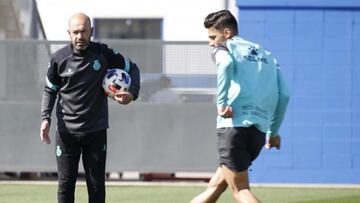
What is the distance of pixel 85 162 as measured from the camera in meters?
8.08

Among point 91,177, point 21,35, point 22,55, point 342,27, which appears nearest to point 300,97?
point 342,27

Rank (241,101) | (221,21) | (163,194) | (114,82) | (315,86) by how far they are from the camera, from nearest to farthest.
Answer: (241,101) → (221,21) → (114,82) → (163,194) → (315,86)

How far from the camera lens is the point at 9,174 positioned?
16250 millimetres

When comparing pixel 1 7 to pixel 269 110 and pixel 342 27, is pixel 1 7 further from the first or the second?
pixel 269 110

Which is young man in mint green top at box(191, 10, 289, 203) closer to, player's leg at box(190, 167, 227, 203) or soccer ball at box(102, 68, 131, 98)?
player's leg at box(190, 167, 227, 203)

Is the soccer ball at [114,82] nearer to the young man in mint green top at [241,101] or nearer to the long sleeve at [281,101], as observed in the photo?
the young man in mint green top at [241,101]

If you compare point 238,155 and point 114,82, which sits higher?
point 114,82

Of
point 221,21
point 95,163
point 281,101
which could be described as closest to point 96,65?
point 95,163

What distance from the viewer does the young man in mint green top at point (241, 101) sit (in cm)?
711

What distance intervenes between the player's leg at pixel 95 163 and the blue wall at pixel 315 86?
7483 mm

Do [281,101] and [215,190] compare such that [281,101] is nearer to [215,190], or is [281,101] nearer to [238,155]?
[238,155]

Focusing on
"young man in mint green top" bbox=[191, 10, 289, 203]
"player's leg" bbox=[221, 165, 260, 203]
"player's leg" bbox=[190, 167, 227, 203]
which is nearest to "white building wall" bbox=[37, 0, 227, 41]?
"player's leg" bbox=[190, 167, 227, 203]

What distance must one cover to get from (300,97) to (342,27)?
1.27 meters

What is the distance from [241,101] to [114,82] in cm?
124
